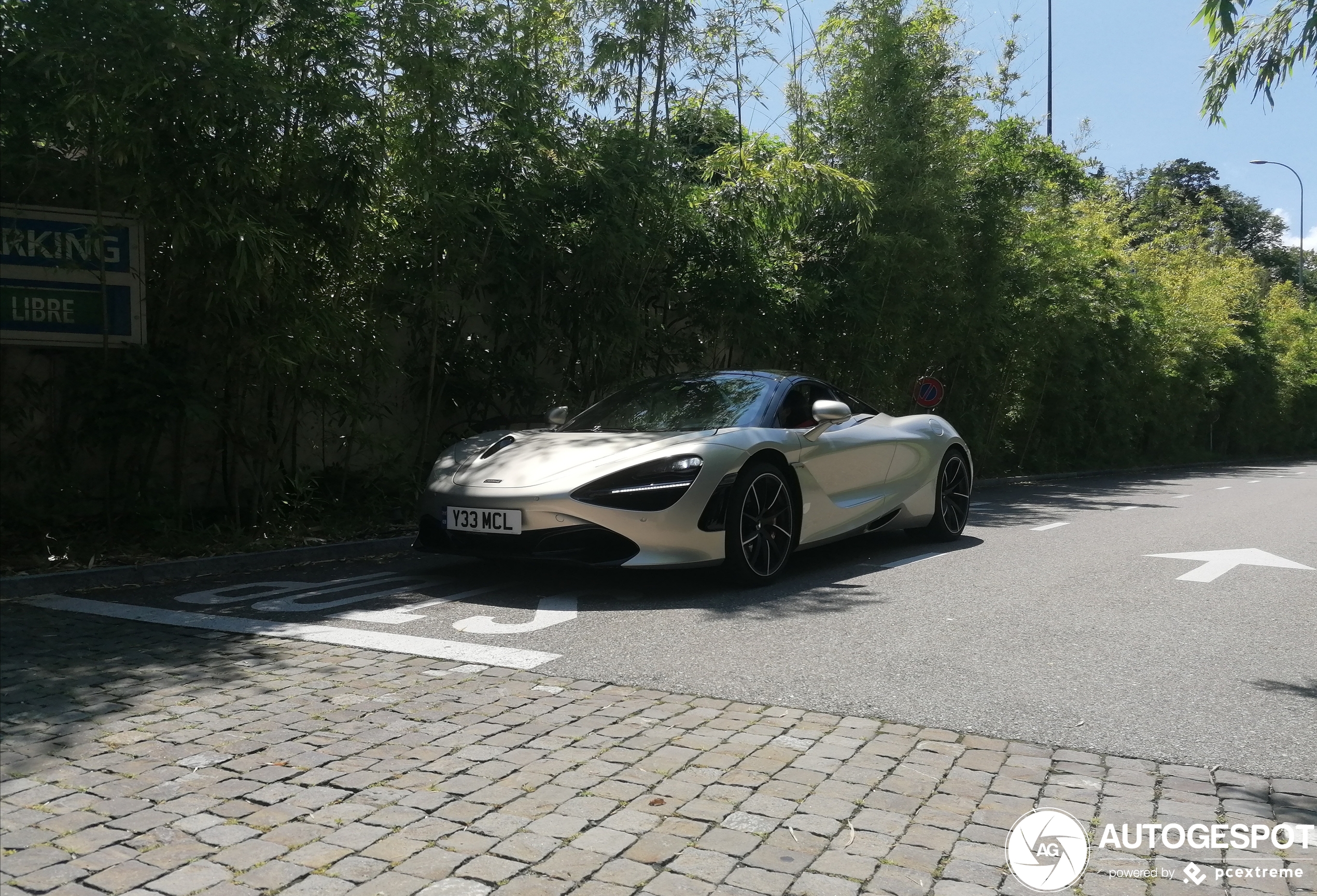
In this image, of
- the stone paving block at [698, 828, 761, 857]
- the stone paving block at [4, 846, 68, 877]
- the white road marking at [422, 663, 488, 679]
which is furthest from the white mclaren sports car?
the stone paving block at [4, 846, 68, 877]

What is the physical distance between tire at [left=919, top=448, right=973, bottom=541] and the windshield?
2.07 meters

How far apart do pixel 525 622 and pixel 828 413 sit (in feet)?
7.84

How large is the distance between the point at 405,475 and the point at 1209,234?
128ft

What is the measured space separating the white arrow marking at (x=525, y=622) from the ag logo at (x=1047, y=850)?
2738 mm

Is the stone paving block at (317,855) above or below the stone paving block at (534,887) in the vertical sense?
above

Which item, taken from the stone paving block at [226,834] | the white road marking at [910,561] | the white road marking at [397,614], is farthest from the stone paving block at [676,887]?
the white road marking at [910,561]

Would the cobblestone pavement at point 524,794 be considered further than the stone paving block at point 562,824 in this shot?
No

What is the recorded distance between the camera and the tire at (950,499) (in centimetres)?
851

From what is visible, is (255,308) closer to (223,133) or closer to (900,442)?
(223,133)

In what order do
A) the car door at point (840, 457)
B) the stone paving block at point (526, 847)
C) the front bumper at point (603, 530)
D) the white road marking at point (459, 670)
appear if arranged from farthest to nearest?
the car door at point (840, 457), the front bumper at point (603, 530), the white road marking at point (459, 670), the stone paving block at point (526, 847)

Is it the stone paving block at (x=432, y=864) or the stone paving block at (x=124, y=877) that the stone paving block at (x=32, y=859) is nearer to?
the stone paving block at (x=124, y=877)

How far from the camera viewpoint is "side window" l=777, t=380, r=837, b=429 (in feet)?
22.9

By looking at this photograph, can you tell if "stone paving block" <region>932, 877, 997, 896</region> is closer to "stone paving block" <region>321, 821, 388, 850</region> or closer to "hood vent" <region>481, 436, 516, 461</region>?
"stone paving block" <region>321, 821, 388, 850</region>

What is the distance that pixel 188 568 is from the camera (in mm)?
6656
